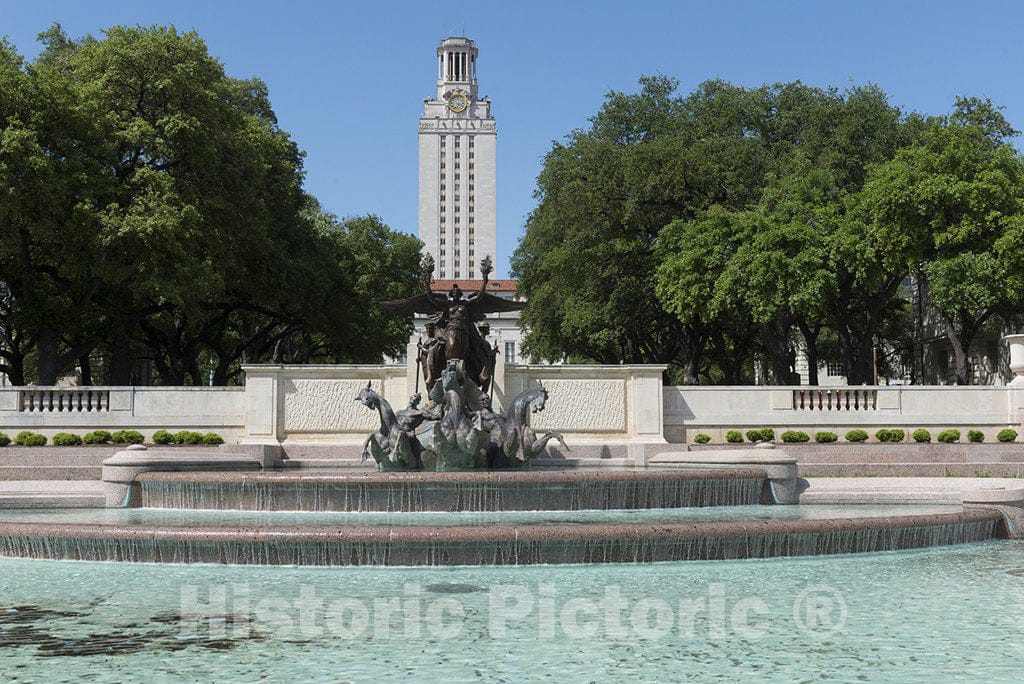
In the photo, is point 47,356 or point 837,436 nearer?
point 837,436

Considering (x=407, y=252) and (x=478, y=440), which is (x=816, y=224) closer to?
(x=478, y=440)

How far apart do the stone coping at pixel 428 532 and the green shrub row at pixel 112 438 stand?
560 inches

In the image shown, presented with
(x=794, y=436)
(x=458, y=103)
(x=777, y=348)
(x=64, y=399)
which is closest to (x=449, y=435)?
(x=794, y=436)

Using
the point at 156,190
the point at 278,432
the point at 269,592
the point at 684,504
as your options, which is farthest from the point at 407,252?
the point at 269,592

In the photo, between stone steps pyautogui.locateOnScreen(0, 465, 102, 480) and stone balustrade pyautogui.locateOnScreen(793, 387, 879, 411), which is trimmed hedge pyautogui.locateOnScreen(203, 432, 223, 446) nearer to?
stone steps pyautogui.locateOnScreen(0, 465, 102, 480)

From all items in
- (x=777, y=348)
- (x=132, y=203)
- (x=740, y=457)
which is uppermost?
(x=132, y=203)

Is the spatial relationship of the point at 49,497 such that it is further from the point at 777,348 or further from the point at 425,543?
the point at 777,348

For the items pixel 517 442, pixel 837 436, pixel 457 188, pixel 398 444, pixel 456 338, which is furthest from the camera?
pixel 457 188

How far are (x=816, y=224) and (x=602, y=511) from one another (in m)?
24.1

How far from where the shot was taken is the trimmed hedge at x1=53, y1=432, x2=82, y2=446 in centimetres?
2639

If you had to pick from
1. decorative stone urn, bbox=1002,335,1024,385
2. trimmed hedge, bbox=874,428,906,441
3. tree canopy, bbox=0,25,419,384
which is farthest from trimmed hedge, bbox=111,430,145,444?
decorative stone urn, bbox=1002,335,1024,385

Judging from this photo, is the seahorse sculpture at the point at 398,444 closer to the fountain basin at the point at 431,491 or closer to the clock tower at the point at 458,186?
the fountain basin at the point at 431,491

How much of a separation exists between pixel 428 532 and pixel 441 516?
3.36 metres

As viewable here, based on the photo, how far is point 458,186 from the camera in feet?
498
